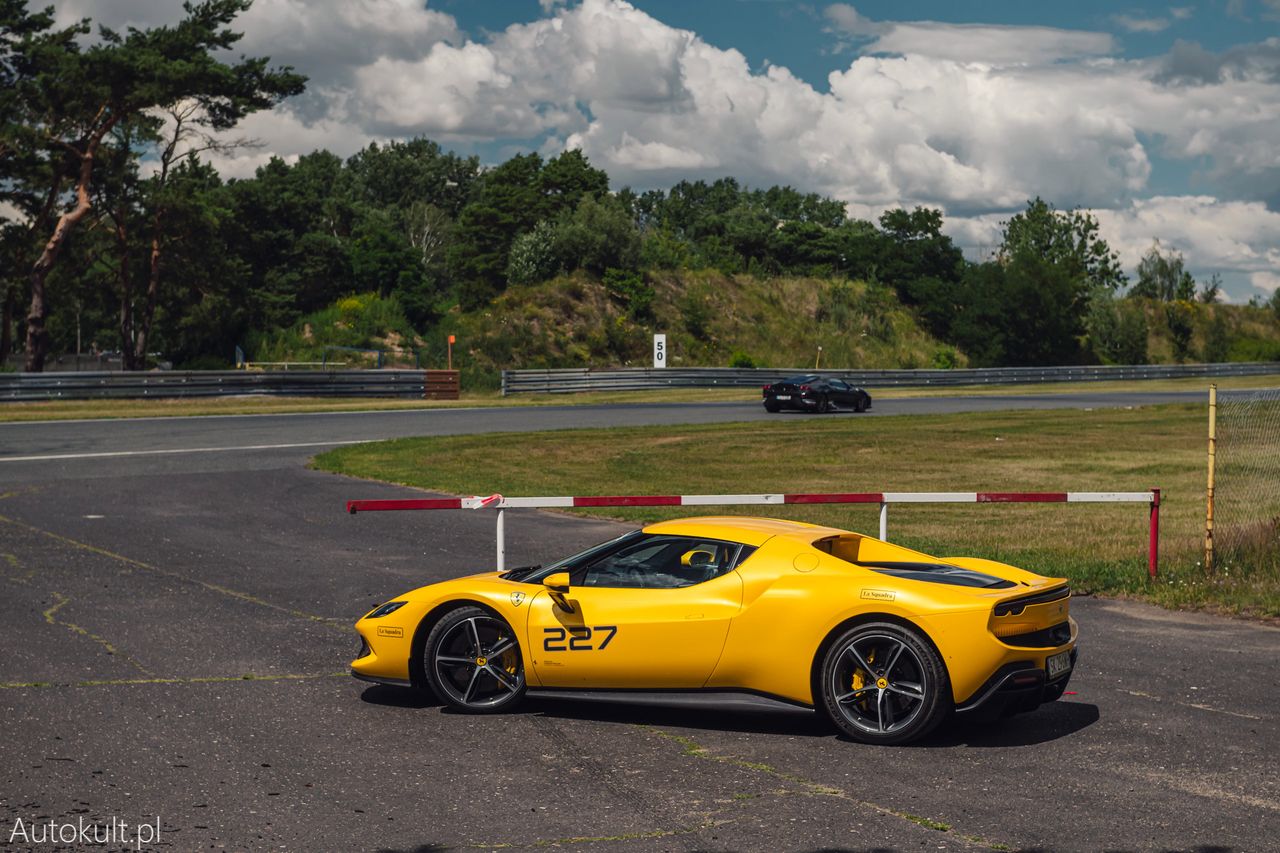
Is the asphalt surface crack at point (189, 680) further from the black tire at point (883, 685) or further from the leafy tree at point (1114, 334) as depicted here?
the leafy tree at point (1114, 334)

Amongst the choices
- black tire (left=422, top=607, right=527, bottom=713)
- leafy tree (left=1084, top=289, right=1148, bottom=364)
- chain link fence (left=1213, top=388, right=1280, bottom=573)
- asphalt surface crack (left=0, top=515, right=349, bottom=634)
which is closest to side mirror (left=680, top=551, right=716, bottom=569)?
black tire (left=422, top=607, right=527, bottom=713)

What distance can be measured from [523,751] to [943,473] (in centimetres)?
A: 2005

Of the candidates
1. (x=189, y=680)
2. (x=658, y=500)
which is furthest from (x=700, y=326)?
(x=189, y=680)

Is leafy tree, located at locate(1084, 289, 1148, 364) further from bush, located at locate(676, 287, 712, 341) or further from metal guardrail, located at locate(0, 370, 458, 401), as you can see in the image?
metal guardrail, located at locate(0, 370, 458, 401)

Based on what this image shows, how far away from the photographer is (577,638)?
8352 millimetres

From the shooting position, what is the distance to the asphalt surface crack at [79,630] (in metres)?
9.73

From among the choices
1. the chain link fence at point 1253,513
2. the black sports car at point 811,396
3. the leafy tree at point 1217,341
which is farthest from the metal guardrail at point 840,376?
the chain link fence at point 1253,513

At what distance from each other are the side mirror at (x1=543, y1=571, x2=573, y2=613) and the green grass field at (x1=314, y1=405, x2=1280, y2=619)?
6995 millimetres

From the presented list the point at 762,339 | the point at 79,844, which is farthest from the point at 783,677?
the point at 762,339

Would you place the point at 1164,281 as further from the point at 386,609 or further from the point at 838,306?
the point at 386,609

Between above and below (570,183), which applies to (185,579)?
below

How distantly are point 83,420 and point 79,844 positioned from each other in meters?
31.7

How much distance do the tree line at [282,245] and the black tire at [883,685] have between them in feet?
161

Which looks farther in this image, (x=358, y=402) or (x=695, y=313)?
(x=695, y=313)
